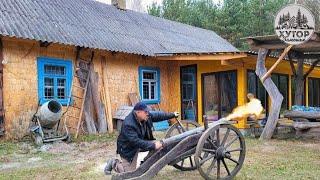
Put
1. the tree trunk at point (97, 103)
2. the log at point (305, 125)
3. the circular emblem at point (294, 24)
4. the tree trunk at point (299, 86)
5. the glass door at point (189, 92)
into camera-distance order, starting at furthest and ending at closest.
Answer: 1. the glass door at point (189, 92)
2. the tree trunk at point (299, 86)
3. the tree trunk at point (97, 103)
4. the log at point (305, 125)
5. the circular emblem at point (294, 24)

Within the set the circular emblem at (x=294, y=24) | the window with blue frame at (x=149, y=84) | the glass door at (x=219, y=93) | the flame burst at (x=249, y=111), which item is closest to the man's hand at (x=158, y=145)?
the flame burst at (x=249, y=111)

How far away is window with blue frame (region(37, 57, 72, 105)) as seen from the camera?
12.0 meters

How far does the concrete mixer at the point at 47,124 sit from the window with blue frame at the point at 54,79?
79 centimetres

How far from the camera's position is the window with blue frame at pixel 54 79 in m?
12.0

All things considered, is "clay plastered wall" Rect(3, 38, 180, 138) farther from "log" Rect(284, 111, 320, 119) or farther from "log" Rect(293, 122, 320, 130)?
"log" Rect(293, 122, 320, 130)

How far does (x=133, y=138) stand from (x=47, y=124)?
595 cm

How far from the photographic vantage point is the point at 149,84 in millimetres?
15938

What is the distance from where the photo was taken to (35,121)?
11391 mm

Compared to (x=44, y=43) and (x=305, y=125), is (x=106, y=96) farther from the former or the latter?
(x=305, y=125)

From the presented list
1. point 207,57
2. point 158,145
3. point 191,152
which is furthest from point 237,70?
point 158,145

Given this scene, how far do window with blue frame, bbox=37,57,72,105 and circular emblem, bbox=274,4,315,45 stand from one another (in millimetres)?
6443

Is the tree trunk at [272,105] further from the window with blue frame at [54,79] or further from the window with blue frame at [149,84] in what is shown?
the window with blue frame at [54,79]

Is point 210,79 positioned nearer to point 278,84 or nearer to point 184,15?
point 278,84

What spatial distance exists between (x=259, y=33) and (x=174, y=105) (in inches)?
767
